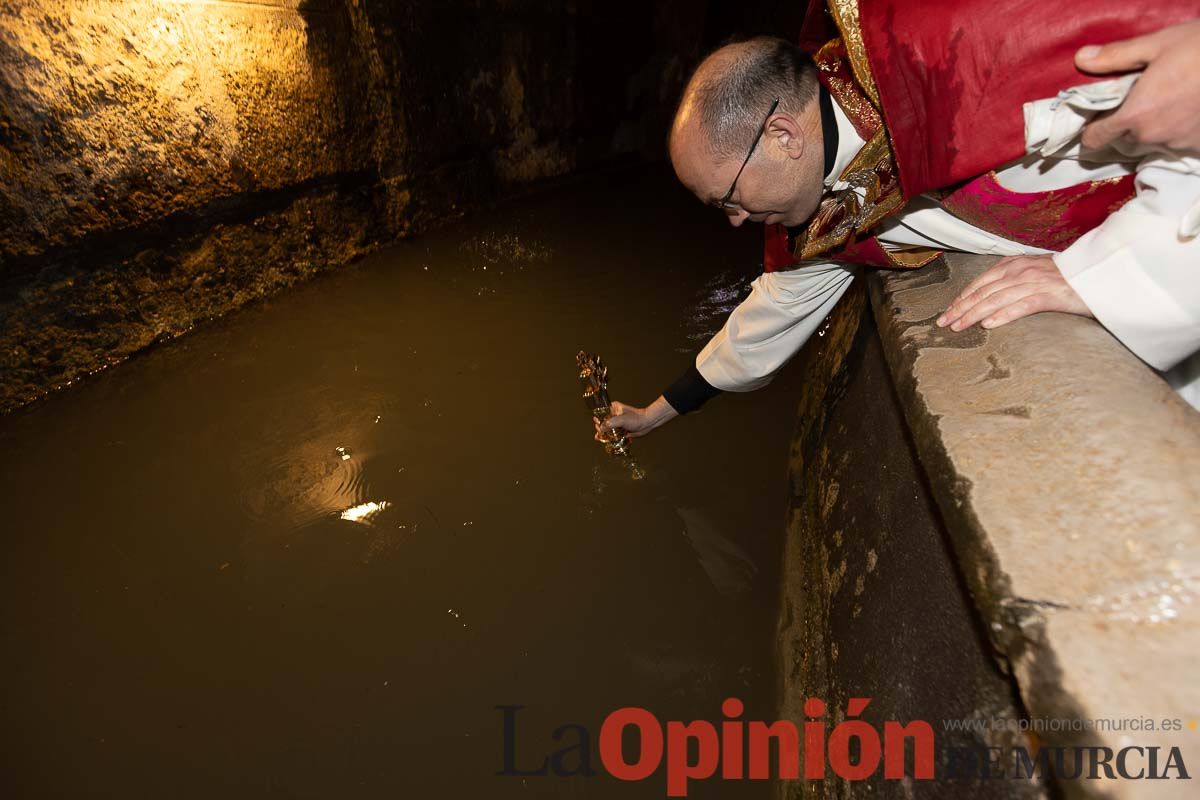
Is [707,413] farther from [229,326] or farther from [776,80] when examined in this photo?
[229,326]

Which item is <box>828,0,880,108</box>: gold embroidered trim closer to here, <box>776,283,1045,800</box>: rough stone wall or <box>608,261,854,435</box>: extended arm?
<box>608,261,854,435</box>: extended arm

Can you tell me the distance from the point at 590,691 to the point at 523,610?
285 mm

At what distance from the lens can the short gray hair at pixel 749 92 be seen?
1113mm

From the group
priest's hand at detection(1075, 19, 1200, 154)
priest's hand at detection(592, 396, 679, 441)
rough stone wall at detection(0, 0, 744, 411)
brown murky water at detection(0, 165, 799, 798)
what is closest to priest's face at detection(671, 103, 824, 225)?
priest's hand at detection(1075, 19, 1200, 154)

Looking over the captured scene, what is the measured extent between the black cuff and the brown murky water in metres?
0.34

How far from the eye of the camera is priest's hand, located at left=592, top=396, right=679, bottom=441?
1.84 meters

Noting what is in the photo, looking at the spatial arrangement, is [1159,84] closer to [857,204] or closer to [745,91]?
[857,204]

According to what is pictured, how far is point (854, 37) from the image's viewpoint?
3.34 feet

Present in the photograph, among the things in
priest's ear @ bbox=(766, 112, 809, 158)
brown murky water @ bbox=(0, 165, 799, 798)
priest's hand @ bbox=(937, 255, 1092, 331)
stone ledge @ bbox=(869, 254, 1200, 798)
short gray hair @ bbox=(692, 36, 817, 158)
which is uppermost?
short gray hair @ bbox=(692, 36, 817, 158)

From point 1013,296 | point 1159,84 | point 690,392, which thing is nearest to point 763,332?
point 690,392

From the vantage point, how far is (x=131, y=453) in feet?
6.82

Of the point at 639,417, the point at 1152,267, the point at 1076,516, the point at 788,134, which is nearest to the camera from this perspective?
the point at 1076,516

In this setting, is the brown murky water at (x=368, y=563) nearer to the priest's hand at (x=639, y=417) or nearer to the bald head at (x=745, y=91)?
the priest's hand at (x=639, y=417)

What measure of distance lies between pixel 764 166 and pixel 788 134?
0.07 meters
